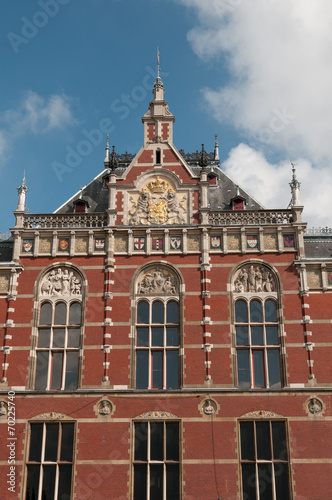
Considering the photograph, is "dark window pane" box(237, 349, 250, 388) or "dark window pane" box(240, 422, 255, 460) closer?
"dark window pane" box(240, 422, 255, 460)

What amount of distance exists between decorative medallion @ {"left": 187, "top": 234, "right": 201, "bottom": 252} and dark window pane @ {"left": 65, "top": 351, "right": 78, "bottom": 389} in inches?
259

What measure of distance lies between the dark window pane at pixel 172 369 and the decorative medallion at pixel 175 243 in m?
4.55

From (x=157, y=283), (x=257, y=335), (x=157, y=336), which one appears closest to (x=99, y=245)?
(x=157, y=283)

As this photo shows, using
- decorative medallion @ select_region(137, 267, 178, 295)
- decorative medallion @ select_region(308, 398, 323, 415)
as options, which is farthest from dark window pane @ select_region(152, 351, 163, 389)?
decorative medallion @ select_region(308, 398, 323, 415)

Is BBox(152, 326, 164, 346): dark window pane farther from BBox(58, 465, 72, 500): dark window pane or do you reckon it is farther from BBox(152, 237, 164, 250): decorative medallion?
BBox(58, 465, 72, 500): dark window pane

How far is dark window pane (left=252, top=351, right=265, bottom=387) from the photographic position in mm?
25156

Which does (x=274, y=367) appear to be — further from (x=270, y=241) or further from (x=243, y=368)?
(x=270, y=241)

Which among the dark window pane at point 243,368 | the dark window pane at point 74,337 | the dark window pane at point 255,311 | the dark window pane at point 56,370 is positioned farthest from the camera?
the dark window pane at point 255,311

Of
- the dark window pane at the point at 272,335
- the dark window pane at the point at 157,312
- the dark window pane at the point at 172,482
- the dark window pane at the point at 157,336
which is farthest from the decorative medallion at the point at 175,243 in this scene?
the dark window pane at the point at 172,482

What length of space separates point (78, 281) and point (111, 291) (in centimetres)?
157

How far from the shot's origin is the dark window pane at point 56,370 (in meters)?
25.5

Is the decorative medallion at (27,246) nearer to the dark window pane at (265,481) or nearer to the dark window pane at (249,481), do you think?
the dark window pane at (249,481)

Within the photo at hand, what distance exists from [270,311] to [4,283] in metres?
11.4

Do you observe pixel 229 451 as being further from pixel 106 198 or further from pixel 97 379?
pixel 106 198
